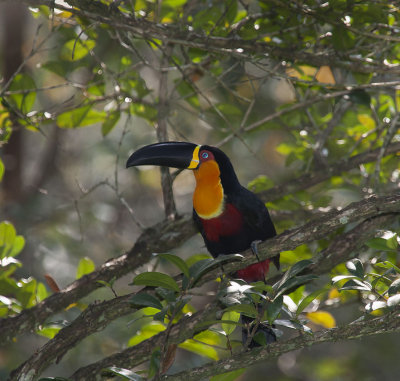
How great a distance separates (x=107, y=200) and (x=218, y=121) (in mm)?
2822

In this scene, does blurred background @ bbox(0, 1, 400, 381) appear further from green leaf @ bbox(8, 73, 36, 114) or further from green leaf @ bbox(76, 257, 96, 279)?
green leaf @ bbox(76, 257, 96, 279)

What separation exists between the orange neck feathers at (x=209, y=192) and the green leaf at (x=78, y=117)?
943 millimetres

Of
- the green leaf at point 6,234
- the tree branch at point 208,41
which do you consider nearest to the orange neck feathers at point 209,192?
the tree branch at point 208,41

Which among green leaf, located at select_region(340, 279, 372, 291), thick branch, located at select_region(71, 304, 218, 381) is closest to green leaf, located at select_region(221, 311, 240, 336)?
thick branch, located at select_region(71, 304, 218, 381)

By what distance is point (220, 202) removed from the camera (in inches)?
148

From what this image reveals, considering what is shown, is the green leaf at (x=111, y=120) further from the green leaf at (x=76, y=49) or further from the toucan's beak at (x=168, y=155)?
the toucan's beak at (x=168, y=155)

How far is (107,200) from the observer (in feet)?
23.1

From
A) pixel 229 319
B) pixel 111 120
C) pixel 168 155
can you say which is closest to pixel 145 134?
pixel 111 120

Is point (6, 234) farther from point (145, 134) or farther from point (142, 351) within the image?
point (145, 134)

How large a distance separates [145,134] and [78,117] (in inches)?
103

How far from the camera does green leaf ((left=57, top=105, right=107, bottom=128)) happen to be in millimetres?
4207

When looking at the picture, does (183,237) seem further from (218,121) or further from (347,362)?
(347,362)

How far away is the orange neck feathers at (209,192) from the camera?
375 centimetres

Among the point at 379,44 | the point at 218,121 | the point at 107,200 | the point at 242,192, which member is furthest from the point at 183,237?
the point at 107,200
